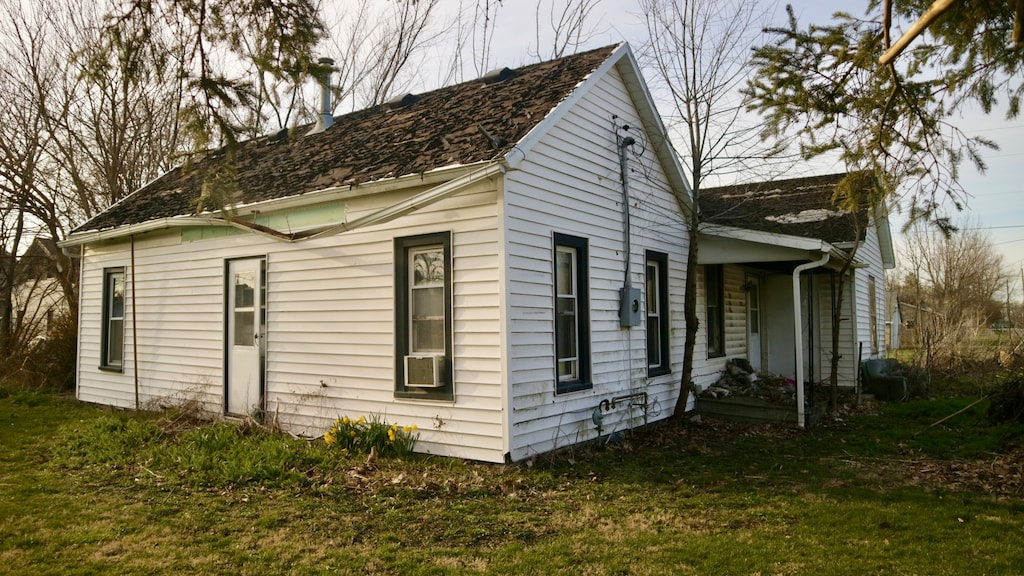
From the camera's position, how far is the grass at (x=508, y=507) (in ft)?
15.4

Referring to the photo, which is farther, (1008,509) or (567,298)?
(567,298)

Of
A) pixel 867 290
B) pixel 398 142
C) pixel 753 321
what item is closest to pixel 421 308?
pixel 398 142

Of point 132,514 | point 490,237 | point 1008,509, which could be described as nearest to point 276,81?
point 490,237

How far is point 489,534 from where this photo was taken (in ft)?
17.3

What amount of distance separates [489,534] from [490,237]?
3.23m

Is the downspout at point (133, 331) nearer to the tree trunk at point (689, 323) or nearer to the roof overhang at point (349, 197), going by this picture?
the roof overhang at point (349, 197)

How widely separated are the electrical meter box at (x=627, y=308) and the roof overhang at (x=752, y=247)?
2.31m

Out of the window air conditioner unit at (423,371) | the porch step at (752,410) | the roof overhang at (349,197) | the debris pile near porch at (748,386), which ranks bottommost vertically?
the porch step at (752,410)

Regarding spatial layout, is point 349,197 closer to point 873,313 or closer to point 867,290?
point 867,290

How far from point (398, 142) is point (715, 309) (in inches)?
261

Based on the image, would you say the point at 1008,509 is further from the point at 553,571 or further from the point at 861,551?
the point at 553,571

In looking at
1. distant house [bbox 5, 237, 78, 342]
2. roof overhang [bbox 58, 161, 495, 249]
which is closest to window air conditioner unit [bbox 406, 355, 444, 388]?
roof overhang [bbox 58, 161, 495, 249]

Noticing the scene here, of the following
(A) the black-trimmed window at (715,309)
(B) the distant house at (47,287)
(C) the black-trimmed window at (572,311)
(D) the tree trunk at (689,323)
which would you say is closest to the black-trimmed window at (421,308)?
(C) the black-trimmed window at (572,311)

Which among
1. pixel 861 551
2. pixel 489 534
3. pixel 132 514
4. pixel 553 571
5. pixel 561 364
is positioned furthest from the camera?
pixel 561 364
